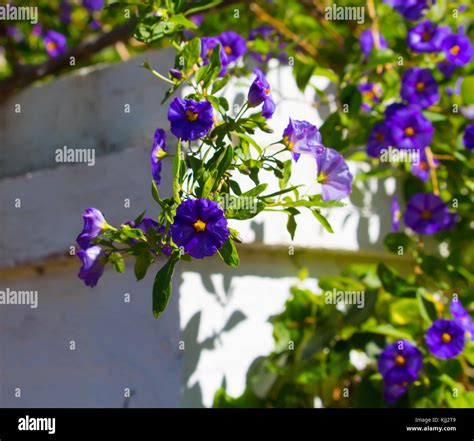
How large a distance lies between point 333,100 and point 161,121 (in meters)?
0.52

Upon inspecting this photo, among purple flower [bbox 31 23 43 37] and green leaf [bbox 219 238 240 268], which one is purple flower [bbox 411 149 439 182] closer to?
green leaf [bbox 219 238 240 268]

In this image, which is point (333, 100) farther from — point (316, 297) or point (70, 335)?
point (70, 335)

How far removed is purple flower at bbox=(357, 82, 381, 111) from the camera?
215 cm

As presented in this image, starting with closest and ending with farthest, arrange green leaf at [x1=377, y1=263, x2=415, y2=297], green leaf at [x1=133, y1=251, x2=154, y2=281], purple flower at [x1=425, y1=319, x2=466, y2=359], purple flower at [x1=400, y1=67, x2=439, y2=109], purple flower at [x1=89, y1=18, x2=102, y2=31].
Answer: green leaf at [x1=133, y1=251, x2=154, y2=281] → purple flower at [x1=425, y1=319, x2=466, y2=359] → green leaf at [x1=377, y1=263, x2=415, y2=297] → purple flower at [x1=400, y1=67, x2=439, y2=109] → purple flower at [x1=89, y1=18, x2=102, y2=31]

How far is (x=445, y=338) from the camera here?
1828mm

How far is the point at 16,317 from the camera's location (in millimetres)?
2086

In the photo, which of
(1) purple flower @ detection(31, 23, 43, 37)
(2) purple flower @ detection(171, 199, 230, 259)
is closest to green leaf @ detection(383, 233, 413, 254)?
(2) purple flower @ detection(171, 199, 230, 259)

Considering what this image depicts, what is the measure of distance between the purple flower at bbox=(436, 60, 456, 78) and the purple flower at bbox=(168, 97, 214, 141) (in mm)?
913

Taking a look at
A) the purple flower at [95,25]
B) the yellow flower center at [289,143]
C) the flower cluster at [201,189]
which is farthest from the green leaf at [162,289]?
the purple flower at [95,25]

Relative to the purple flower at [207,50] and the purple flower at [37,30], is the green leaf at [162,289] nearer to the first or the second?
the purple flower at [207,50]

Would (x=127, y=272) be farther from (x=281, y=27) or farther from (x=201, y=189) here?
(x=281, y=27)

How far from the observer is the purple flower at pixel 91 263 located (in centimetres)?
149

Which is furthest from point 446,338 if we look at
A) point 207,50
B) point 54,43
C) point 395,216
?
point 54,43
